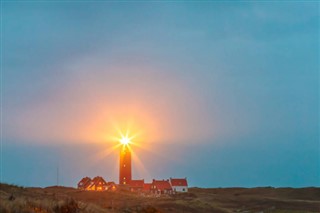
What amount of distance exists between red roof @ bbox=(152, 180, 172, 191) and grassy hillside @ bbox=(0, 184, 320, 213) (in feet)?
85.6

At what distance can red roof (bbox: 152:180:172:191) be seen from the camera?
10519 cm

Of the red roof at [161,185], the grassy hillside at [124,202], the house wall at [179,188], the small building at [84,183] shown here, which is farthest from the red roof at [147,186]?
the grassy hillside at [124,202]

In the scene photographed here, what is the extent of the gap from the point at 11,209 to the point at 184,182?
3799 inches

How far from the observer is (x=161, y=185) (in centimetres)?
10619

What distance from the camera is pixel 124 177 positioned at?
116000 mm

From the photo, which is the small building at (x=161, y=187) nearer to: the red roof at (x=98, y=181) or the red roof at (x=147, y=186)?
the red roof at (x=147, y=186)

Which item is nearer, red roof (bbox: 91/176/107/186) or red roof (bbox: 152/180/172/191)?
red roof (bbox: 91/176/107/186)

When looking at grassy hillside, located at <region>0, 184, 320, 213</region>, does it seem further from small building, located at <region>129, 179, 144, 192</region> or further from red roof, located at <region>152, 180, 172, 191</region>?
small building, located at <region>129, 179, 144, 192</region>

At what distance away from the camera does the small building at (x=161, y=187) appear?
104125mm

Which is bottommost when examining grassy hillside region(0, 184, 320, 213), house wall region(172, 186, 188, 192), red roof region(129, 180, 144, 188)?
grassy hillside region(0, 184, 320, 213)

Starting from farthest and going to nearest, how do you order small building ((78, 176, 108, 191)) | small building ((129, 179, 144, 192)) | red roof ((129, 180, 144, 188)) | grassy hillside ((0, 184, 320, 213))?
red roof ((129, 180, 144, 188)) → small building ((129, 179, 144, 192)) → small building ((78, 176, 108, 191)) → grassy hillside ((0, 184, 320, 213))

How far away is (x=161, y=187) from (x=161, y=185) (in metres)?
0.88

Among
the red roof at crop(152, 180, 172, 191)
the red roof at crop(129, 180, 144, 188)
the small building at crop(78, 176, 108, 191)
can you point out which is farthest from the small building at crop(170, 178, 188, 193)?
the small building at crop(78, 176, 108, 191)

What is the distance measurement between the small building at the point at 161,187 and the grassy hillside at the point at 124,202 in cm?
2550
